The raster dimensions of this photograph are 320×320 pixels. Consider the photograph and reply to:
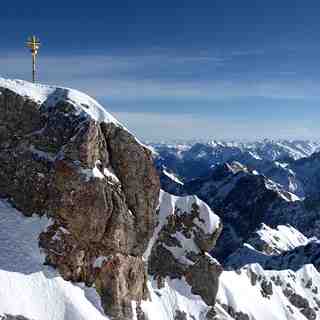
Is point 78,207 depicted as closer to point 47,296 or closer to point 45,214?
point 45,214

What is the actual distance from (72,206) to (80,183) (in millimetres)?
3403

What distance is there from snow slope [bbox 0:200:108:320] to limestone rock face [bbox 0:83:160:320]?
148cm

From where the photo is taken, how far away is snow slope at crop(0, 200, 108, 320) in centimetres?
7862

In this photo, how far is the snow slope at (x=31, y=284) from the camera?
78625mm

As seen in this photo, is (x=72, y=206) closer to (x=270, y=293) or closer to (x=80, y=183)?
(x=80, y=183)

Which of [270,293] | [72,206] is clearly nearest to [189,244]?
[72,206]

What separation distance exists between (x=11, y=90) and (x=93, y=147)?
15.7 meters

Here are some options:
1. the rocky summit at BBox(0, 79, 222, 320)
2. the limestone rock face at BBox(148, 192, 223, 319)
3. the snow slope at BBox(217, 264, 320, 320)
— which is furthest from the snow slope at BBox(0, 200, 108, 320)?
the snow slope at BBox(217, 264, 320, 320)

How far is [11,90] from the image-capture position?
3706 inches

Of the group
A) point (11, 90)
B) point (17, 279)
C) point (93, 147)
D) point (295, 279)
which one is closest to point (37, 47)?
point (11, 90)

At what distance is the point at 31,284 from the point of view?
81312 mm

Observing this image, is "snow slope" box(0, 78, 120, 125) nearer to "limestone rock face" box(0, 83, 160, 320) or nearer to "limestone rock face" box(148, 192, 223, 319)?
"limestone rock face" box(0, 83, 160, 320)

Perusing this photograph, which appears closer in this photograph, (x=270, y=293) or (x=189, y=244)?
(x=189, y=244)

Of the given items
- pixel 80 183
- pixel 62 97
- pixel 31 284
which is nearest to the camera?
pixel 31 284
